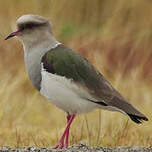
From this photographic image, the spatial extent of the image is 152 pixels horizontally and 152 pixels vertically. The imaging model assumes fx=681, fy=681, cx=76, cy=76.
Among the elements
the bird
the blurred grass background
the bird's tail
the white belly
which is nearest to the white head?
the bird

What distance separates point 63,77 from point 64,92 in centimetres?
15

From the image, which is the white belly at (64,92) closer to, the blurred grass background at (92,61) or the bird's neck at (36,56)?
the bird's neck at (36,56)

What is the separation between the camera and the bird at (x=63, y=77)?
6.25 meters

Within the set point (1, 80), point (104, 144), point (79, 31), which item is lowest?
point (104, 144)

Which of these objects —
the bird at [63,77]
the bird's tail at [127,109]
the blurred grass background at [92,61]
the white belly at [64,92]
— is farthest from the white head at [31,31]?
the blurred grass background at [92,61]

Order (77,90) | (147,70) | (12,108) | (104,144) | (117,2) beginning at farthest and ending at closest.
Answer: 1. (117,2)
2. (147,70)
3. (12,108)
4. (104,144)
5. (77,90)

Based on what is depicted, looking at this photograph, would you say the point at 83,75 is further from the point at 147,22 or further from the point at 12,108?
the point at 147,22

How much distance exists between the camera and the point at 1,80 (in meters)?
9.66

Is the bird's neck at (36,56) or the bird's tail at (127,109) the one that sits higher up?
the bird's neck at (36,56)

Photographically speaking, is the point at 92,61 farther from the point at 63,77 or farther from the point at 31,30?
the point at 63,77

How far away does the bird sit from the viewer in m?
6.25

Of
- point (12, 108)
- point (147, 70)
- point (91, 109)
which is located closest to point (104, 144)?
point (91, 109)

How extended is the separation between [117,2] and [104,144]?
551cm

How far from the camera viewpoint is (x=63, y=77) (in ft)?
20.6
